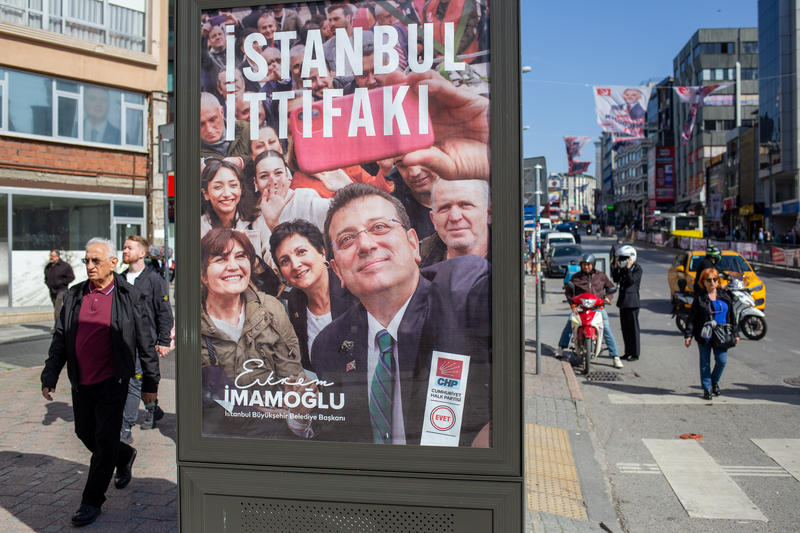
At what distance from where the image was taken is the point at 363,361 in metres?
3.15

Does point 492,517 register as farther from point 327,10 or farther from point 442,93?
point 327,10

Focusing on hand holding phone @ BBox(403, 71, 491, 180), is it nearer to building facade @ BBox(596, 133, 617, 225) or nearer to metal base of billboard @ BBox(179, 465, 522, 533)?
metal base of billboard @ BBox(179, 465, 522, 533)

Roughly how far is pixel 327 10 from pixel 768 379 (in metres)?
9.05

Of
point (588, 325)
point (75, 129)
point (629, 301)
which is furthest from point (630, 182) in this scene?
point (588, 325)

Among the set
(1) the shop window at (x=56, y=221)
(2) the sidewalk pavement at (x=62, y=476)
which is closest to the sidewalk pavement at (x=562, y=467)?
(2) the sidewalk pavement at (x=62, y=476)

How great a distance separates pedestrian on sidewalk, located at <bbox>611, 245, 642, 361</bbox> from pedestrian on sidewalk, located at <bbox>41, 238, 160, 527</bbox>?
8.51 m

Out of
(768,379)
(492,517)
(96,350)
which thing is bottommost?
(768,379)

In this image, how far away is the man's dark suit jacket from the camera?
3062 millimetres

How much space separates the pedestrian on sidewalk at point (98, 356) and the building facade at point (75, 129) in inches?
627

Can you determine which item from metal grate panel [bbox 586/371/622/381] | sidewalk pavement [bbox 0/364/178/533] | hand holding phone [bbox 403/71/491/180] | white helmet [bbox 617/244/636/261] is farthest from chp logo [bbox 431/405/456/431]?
white helmet [bbox 617/244/636/261]

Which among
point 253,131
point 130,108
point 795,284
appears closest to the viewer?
point 253,131

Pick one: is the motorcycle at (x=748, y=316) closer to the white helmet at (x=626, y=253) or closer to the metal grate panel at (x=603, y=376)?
the white helmet at (x=626, y=253)

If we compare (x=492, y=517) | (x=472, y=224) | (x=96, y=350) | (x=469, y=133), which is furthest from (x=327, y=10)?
(x=96, y=350)

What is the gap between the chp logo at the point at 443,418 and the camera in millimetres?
3090
